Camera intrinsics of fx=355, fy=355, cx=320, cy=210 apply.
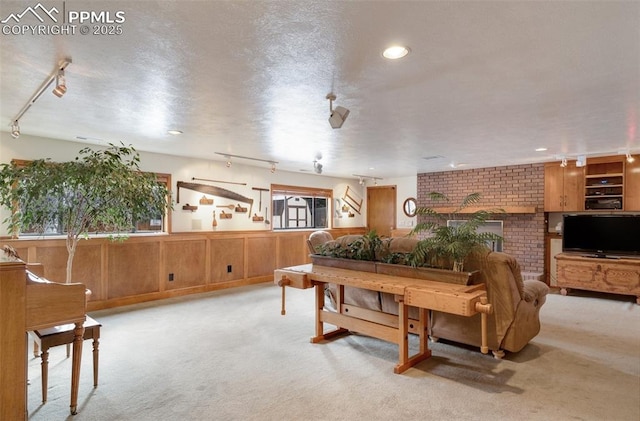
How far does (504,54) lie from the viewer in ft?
6.67

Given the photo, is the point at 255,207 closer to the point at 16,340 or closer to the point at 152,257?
the point at 152,257

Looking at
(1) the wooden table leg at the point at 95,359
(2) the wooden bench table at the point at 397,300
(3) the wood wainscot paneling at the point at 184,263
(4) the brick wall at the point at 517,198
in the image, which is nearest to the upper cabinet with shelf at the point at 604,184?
(4) the brick wall at the point at 517,198

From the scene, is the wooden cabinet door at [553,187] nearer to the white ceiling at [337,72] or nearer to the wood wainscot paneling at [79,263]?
the white ceiling at [337,72]

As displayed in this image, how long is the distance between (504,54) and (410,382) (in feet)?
7.72

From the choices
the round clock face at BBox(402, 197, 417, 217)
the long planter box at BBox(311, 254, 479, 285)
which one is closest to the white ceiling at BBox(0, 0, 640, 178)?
the long planter box at BBox(311, 254, 479, 285)

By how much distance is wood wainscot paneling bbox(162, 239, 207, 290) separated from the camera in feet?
17.7

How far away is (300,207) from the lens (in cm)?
777

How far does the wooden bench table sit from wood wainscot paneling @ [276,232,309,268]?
10.6 ft

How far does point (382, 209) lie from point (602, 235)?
4364 mm

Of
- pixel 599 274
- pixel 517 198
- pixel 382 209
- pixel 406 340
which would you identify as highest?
pixel 517 198

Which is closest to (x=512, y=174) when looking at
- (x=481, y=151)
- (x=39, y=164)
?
(x=481, y=151)

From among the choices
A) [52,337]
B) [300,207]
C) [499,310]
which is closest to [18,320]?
[52,337]

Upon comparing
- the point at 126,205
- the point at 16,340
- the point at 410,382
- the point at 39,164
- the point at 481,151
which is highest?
the point at 481,151

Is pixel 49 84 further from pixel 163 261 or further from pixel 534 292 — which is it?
pixel 534 292
